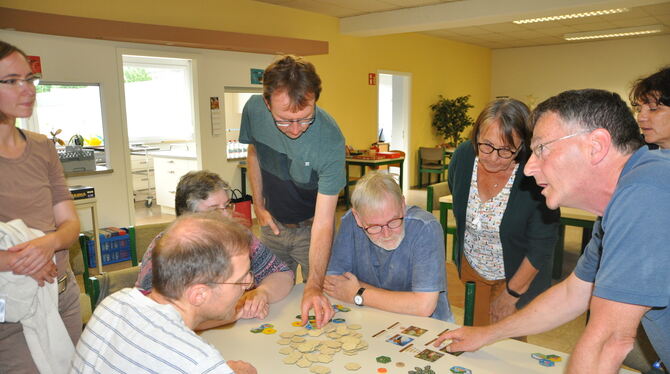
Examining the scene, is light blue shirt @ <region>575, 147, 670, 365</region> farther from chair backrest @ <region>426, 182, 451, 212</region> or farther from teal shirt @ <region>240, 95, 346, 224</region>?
chair backrest @ <region>426, 182, 451, 212</region>

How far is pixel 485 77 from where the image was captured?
12.3 metres

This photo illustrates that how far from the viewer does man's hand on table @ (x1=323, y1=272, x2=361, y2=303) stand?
2008mm

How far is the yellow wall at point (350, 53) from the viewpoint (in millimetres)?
5336

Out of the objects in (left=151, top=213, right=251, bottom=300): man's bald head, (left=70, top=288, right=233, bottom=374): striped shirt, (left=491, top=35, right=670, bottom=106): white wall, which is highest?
(left=491, top=35, right=670, bottom=106): white wall

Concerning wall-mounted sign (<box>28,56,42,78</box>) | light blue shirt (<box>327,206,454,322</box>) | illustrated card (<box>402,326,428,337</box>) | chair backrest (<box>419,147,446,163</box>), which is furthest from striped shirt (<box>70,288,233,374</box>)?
chair backrest (<box>419,147,446,163</box>)

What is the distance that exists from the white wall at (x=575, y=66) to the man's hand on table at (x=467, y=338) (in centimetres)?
1035

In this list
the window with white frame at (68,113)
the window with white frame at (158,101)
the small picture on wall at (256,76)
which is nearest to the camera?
the window with white frame at (68,113)

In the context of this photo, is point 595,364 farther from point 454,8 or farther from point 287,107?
point 454,8

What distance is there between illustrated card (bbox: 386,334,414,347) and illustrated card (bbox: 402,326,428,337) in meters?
0.03

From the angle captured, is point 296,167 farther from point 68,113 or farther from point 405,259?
point 68,113

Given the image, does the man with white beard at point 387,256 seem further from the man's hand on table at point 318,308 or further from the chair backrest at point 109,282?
the chair backrest at point 109,282

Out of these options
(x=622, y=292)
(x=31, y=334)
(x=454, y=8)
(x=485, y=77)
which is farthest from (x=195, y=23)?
(x=485, y=77)

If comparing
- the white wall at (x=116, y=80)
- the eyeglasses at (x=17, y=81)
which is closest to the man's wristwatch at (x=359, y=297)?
the eyeglasses at (x=17, y=81)

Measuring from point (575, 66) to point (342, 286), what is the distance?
11.3 metres
